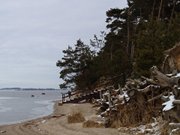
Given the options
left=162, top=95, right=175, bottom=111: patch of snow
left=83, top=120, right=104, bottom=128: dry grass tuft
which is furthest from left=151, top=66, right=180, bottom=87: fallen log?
left=83, top=120, right=104, bottom=128: dry grass tuft

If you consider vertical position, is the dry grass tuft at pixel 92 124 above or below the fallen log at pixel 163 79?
below

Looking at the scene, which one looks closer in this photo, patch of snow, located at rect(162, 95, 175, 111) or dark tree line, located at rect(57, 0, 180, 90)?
patch of snow, located at rect(162, 95, 175, 111)

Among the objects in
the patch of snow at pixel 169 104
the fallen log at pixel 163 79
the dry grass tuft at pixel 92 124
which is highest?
the fallen log at pixel 163 79

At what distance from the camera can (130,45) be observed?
157ft

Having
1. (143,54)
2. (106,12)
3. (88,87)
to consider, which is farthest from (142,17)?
(143,54)

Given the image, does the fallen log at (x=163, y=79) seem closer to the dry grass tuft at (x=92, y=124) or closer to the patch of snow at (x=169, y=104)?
the patch of snow at (x=169, y=104)

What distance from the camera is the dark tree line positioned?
23.4 metres

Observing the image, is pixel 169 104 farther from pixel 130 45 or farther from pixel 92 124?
pixel 130 45

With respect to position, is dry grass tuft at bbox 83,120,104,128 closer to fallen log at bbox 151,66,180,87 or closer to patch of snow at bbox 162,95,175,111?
fallen log at bbox 151,66,180,87

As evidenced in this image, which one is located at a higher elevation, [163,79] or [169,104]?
[163,79]

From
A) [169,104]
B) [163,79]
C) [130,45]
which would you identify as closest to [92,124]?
[163,79]

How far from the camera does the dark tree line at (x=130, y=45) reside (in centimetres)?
2344

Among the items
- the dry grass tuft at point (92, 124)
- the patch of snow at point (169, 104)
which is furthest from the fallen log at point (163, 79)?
the dry grass tuft at point (92, 124)

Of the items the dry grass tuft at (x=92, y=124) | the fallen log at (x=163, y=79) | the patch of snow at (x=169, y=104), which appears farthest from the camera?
the dry grass tuft at (x=92, y=124)
